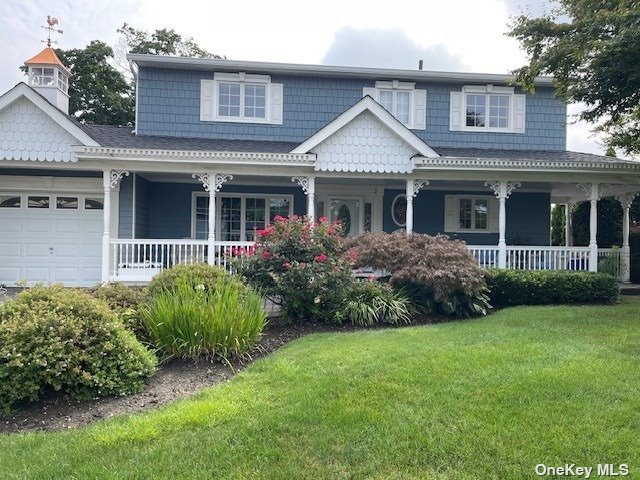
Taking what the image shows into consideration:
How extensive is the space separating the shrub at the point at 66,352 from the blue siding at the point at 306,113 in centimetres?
1021

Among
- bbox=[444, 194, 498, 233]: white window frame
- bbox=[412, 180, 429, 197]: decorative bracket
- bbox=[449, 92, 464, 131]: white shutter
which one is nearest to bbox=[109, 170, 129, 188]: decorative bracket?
bbox=[412, 180, 429, 197]: decorative bracket

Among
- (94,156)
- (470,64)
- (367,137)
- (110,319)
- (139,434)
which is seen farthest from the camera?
(470,64)

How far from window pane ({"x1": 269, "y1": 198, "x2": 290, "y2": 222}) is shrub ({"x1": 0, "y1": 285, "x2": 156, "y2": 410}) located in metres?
9.85

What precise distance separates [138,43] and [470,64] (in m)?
23.0

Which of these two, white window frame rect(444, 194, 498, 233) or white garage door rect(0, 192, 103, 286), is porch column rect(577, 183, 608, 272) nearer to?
white window frame rect(444, 194, 498, 233)

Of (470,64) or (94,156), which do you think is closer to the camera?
(94,156)

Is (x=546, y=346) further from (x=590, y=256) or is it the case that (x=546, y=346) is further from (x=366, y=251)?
(x=590, y=256)

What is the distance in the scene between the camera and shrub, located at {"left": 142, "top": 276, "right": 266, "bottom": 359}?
247 inches

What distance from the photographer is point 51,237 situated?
13.8 m

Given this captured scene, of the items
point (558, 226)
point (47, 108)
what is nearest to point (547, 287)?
point (47, 108)

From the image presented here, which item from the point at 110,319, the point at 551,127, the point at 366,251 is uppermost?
the point at 551,127

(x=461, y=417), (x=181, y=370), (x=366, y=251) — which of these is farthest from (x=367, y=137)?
(x=461, y=417)

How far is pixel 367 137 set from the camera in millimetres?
12922

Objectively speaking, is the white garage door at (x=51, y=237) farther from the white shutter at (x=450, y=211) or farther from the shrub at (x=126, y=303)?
the white shutter at (x=450, y=211)
